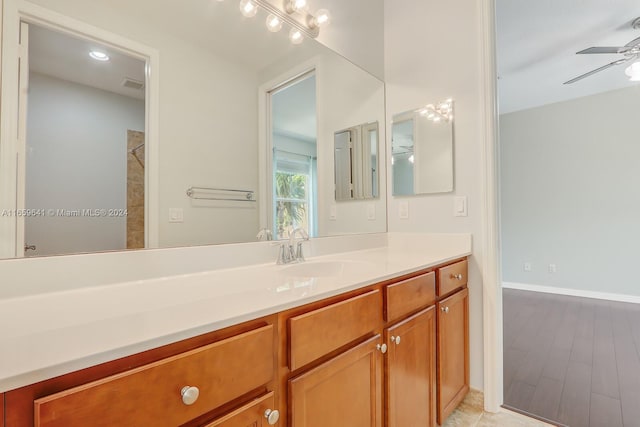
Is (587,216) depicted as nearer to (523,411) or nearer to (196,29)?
(523,411)

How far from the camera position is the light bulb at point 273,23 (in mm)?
1450

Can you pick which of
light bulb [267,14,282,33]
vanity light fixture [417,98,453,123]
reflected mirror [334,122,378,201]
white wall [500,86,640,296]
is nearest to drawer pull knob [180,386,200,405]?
reflected mirror [334,122,378,201]

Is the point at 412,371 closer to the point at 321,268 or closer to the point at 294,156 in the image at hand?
the point at 321,268

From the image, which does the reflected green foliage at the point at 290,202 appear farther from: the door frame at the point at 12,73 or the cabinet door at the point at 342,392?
the door frame at the point at 12,73

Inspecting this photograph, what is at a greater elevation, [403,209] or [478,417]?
[403,209]

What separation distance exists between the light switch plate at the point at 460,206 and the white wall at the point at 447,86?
0.07 feet

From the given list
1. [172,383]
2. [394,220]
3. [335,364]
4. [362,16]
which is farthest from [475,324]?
[362,16]

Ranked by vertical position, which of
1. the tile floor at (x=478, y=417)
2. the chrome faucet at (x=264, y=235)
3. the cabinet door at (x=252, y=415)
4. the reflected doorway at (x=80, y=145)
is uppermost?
the reflected doorway at (x=80, y=145)

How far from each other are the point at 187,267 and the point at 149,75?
0.70 metres

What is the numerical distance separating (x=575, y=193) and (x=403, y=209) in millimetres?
3445

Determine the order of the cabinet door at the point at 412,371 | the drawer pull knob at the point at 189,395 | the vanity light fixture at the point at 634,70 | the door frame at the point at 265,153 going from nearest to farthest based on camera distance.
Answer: the drawer pull knob at the point at 189,395, the cabinet door at the point at 412,371, the door frame at the point at 265,153, the vanity light fixture at the point at 634,70

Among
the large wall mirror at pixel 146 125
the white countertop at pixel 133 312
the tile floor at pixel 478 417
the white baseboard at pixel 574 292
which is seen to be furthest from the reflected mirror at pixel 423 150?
the white baseboard at pixel 574 292

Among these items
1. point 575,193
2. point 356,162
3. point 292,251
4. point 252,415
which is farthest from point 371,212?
point 575,193

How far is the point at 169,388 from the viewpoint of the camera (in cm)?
53
